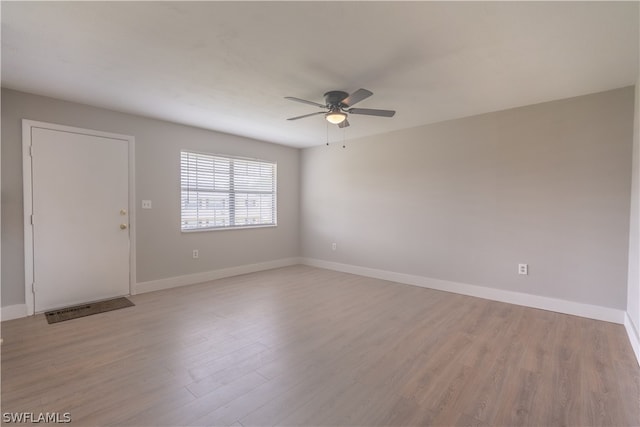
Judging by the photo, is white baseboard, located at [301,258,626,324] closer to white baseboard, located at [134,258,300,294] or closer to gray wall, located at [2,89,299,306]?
white baseboard, located at [134,258,300,294]

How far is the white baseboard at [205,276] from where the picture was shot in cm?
400

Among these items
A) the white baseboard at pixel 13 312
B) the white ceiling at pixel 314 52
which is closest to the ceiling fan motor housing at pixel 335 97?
the white ceiling at pixel 314 52

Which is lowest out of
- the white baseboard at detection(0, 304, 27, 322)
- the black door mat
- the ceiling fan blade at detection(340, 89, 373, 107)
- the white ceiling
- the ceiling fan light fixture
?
the black door mat

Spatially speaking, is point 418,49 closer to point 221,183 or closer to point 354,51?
point 354,51

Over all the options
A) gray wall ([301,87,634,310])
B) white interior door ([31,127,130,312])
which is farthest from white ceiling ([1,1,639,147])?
white interior door ([31,127,130,312])

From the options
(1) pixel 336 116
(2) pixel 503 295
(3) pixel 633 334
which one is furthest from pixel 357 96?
(3) pixel 633 334

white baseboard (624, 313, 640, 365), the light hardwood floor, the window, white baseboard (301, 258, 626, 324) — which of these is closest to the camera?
the light hardwood floor

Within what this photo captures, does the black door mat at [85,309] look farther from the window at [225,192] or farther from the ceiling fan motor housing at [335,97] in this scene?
the ceiling fan motor housing at [335,97]

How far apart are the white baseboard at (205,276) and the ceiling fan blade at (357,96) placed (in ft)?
11.1

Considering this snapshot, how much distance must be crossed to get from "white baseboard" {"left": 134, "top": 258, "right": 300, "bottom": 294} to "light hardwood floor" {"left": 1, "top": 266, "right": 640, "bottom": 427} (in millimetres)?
629

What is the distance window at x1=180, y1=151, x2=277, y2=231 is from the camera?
4480mm

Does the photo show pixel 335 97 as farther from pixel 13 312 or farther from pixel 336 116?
pixel 13 312

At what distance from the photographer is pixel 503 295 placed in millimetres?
3635

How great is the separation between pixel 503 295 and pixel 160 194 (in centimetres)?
484
